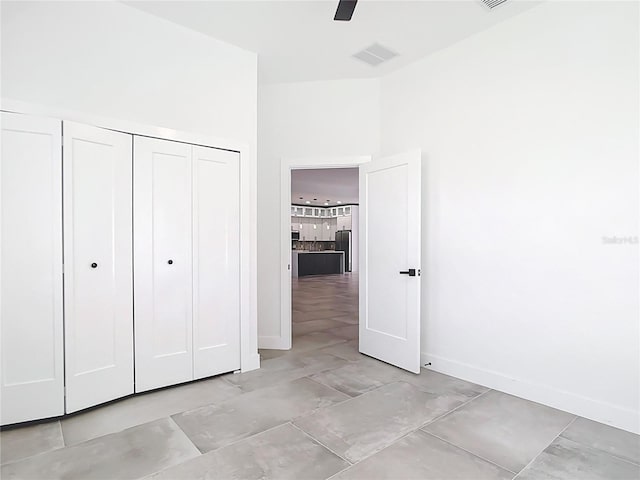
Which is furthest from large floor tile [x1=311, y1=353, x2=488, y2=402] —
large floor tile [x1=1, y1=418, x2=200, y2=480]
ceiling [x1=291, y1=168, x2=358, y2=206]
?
ceiling [x1=291, y1=168, x2=358, y2=206]

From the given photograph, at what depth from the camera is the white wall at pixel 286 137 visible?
14.5 ft

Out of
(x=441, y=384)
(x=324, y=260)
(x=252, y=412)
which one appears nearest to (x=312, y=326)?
(x=441, y=384)

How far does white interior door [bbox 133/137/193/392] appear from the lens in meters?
3.05

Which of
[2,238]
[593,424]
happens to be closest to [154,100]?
[2,238]

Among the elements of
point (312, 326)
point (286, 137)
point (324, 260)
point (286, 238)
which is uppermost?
point (286, 137)

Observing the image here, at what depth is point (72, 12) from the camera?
9.18ft

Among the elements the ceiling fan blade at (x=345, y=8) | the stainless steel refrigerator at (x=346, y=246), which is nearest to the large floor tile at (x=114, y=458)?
the ceiling fan blade at (x=345, y=8)

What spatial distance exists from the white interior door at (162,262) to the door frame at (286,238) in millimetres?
1306

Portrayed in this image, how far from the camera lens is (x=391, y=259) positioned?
12.8ft

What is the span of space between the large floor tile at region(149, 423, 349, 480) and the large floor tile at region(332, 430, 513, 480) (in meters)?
0.15

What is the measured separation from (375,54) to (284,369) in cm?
327

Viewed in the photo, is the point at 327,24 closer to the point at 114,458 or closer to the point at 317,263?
the point at 114,458

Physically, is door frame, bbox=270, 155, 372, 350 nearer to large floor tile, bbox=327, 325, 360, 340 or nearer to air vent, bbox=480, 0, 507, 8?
large floor tile, bbox=327, 325, 360, 340

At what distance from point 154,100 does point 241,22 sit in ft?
3.29
